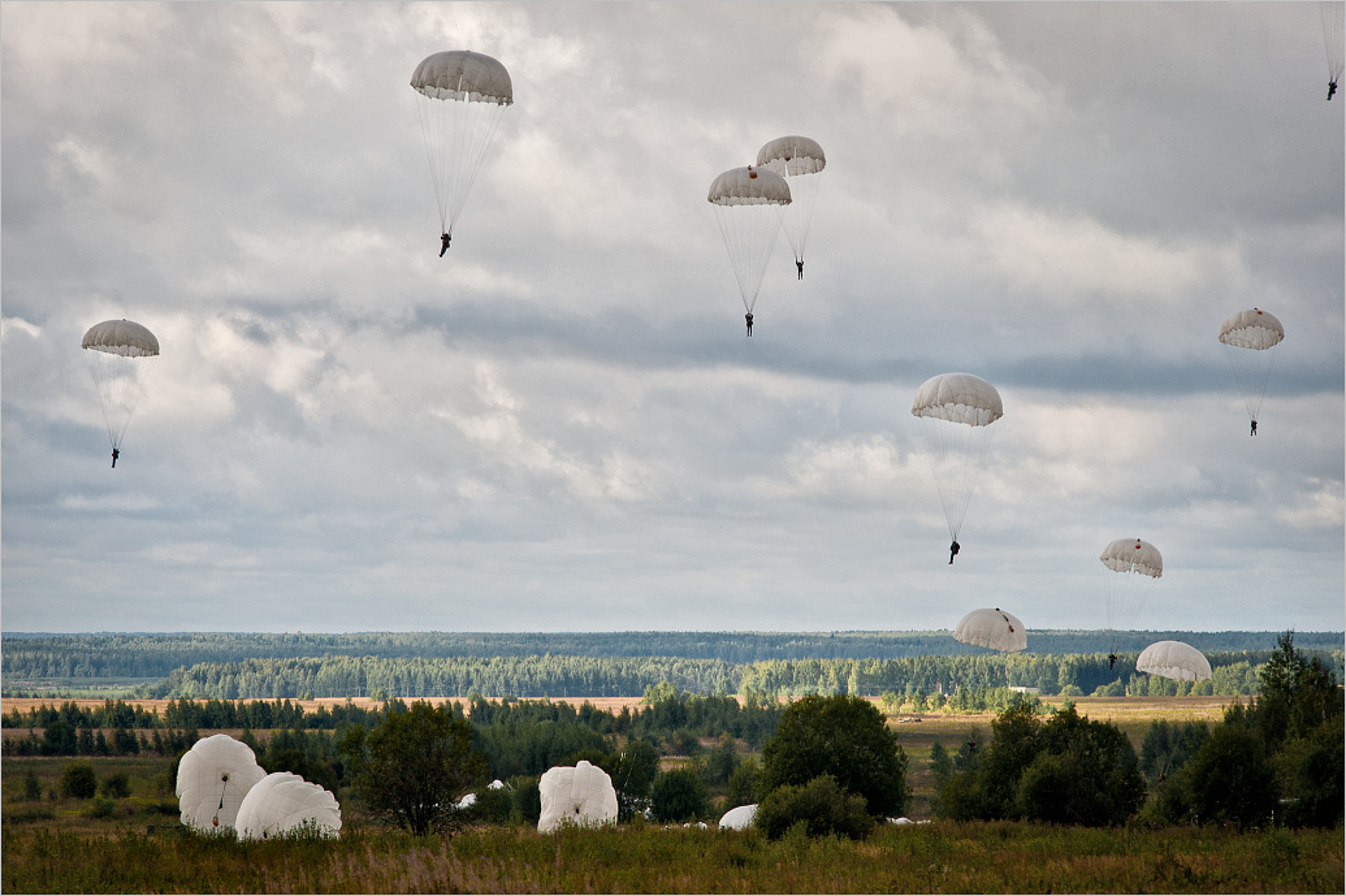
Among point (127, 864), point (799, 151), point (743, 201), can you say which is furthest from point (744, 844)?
point (799, 151)

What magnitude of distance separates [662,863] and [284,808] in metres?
19.3

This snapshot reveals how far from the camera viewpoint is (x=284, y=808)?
46688mm

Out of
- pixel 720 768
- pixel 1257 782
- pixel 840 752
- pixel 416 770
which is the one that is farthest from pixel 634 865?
pixel 720 768

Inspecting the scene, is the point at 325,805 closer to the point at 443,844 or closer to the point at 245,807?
the point at 245,807

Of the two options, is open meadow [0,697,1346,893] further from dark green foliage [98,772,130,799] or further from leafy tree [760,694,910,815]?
dark green foliage [98,772,130,799]

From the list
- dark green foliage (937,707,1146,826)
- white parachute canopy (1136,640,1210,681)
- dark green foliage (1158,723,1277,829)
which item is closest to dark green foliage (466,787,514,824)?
dark green foliage (937,707,1146,826)

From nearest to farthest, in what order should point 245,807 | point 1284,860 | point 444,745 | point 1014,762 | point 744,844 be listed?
point 1284,860
point 744,844
point 245,807
point 444,745
point 1014,762

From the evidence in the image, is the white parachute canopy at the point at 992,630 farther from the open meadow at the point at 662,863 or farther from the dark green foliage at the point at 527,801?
the dark green foliage at the point at 527,801

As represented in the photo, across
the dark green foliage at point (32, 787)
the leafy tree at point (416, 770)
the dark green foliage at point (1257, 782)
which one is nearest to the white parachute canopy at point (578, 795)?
the leafy tree at point (416, 770)

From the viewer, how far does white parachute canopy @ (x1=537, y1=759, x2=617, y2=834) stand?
59.9 metres

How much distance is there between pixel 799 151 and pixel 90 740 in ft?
601

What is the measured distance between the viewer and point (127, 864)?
31.6m

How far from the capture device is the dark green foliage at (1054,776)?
55.9m

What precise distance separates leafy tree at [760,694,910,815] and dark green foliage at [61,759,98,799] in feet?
357
